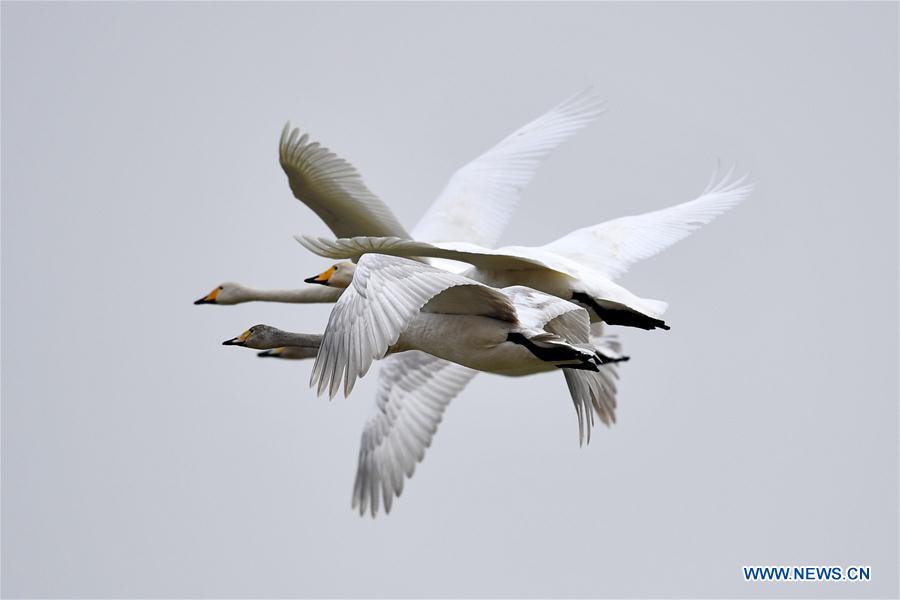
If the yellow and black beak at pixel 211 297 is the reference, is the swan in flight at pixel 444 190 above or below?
above

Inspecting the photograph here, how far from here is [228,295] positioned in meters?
19.2

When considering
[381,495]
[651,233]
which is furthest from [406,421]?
[651,233]

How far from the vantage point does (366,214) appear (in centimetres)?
1709

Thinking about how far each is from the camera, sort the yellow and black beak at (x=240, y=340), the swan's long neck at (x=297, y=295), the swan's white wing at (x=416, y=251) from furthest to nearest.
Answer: the swan's long neck at (x=297, y=295)
the yellow and black beak at (x=240, y=340)
the swan's white wing at (x=416, y=251)

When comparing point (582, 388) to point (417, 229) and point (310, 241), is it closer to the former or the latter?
point (310, 241)

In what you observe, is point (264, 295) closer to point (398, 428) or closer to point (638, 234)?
point (398, 428)

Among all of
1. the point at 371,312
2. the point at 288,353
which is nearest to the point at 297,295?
the point at 288,353

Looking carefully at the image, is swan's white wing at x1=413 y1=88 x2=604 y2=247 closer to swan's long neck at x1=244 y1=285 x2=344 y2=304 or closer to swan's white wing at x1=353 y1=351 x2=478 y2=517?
swan's long neck at x1=244 y1=285 x2=344 y2=304

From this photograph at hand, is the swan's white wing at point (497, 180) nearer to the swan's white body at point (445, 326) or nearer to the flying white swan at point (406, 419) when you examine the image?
the flying white swan at point (406, 419)

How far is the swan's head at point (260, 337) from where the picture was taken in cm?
1612

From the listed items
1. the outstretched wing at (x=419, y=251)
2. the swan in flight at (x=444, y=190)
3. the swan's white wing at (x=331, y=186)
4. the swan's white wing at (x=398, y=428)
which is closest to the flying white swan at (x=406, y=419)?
the swan's white wing at (x=398, y=428)

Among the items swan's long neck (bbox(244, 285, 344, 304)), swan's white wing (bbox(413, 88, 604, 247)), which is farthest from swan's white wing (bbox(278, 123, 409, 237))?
swan's white wing (bbox(413, 88, 604, 247))

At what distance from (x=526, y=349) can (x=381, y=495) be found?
5684mm

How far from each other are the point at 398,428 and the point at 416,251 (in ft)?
16.9
